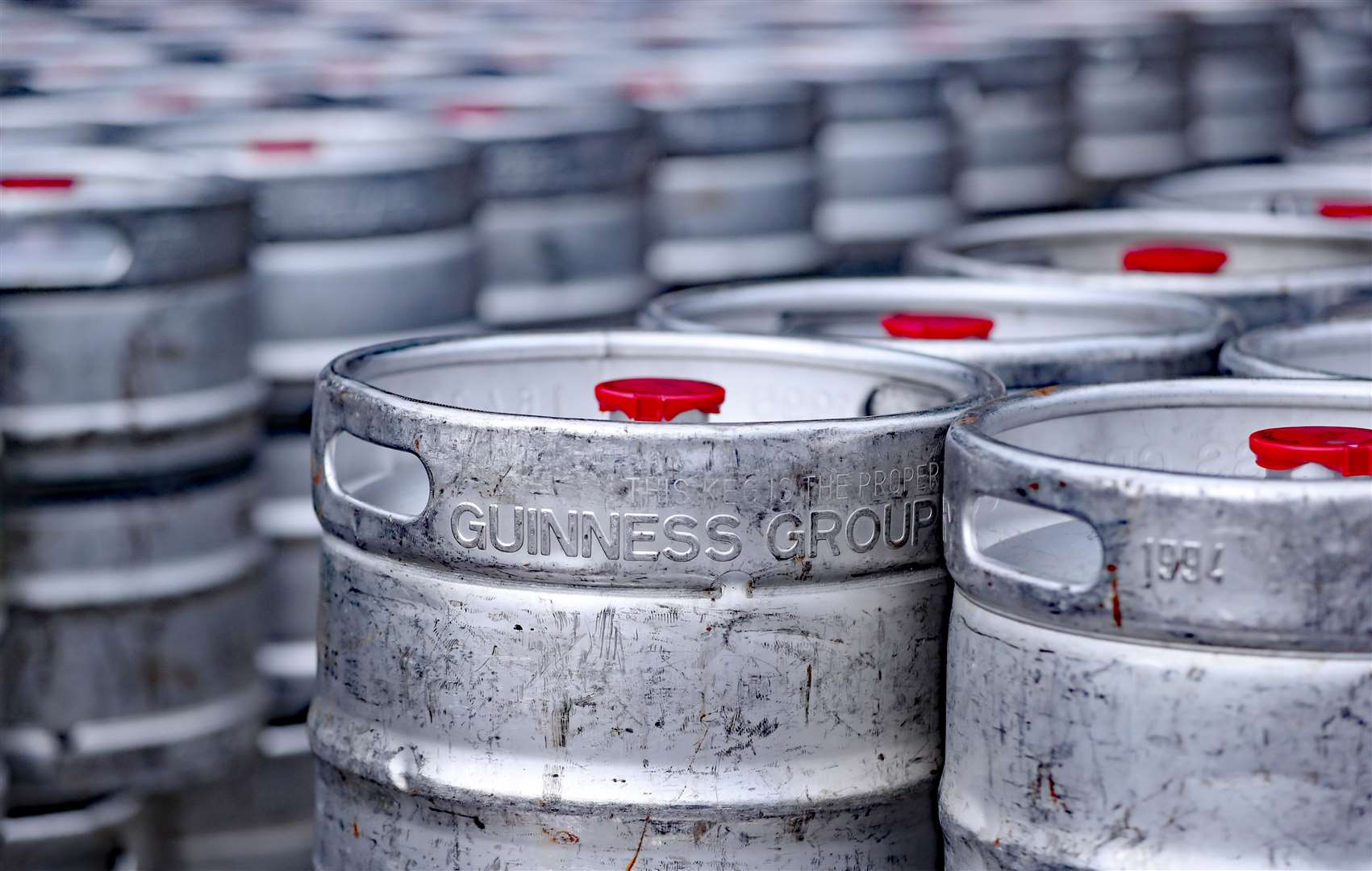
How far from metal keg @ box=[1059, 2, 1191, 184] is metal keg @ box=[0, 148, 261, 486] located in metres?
1.89

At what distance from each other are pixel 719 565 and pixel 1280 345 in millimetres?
605

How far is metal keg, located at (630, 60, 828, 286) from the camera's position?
8.14 ft

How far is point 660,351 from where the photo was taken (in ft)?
4.91

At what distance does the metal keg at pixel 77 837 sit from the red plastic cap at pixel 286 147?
697 mm

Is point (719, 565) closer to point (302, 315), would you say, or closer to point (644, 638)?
point (644, 638)

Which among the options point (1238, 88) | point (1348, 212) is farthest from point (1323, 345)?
point (1238, 88)

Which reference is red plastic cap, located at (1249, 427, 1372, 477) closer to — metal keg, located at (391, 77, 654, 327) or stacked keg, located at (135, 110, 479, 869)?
stacked keg, located at (135, 110, 479, 869)

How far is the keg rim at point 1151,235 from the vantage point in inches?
69.7

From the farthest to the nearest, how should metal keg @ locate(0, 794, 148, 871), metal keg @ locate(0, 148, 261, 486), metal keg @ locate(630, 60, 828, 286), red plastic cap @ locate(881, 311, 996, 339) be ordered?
metal keg @ locate(630, 60, 828, 286), metal keg @ locate(0, 794, 148, 871), metal keg @ locate(0, 148, 261, 486), red plastic cap @ locate(881, 311, 996, 339)

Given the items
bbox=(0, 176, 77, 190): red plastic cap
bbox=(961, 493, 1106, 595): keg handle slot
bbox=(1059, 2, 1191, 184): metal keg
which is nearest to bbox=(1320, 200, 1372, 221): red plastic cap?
bbox=(1059, 2, 1191, 184): metal keg

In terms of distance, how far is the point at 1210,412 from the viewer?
1307mm

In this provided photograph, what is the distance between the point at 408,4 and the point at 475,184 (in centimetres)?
333

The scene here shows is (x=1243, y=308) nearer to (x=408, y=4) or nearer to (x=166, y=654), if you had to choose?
(x=166, y=654)

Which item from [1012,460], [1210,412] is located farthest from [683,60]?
[1012,460]
